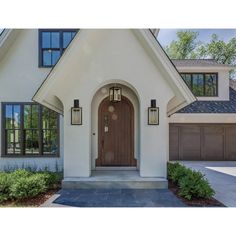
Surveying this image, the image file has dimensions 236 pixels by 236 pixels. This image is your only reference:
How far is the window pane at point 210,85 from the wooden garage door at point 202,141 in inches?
87.2

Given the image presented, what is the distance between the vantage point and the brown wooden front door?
26.6 ft

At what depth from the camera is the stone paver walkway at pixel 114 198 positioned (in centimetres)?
500

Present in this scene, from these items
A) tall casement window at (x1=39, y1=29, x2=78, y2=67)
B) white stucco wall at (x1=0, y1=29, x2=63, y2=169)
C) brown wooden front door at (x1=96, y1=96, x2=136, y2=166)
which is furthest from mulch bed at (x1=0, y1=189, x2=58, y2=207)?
tall casement window at (x1=39, y1=29, x2=78, y2=67)

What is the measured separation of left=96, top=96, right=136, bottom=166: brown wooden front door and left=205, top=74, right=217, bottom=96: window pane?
7815mm

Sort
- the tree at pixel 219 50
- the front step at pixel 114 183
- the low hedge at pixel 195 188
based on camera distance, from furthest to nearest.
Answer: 1. the tree at pixel 219 50
2. the front step at pixel 114 183
3. the low hedge at pixel 195 188

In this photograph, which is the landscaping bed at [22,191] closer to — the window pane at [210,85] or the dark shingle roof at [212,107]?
the dark shingle roof at [212,107]

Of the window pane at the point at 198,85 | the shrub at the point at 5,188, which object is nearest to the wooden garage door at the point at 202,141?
the window pane at the point at 198,85

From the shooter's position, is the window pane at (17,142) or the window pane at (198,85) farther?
the window pane at (198,85)

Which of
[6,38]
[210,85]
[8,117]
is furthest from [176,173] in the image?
[210,85]

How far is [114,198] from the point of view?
5383 mm

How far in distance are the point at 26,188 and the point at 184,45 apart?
2557 cm

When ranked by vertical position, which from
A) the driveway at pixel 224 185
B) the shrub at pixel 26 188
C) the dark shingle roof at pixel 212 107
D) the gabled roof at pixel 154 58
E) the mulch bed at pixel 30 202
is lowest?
the driveway at pixel 224 185
